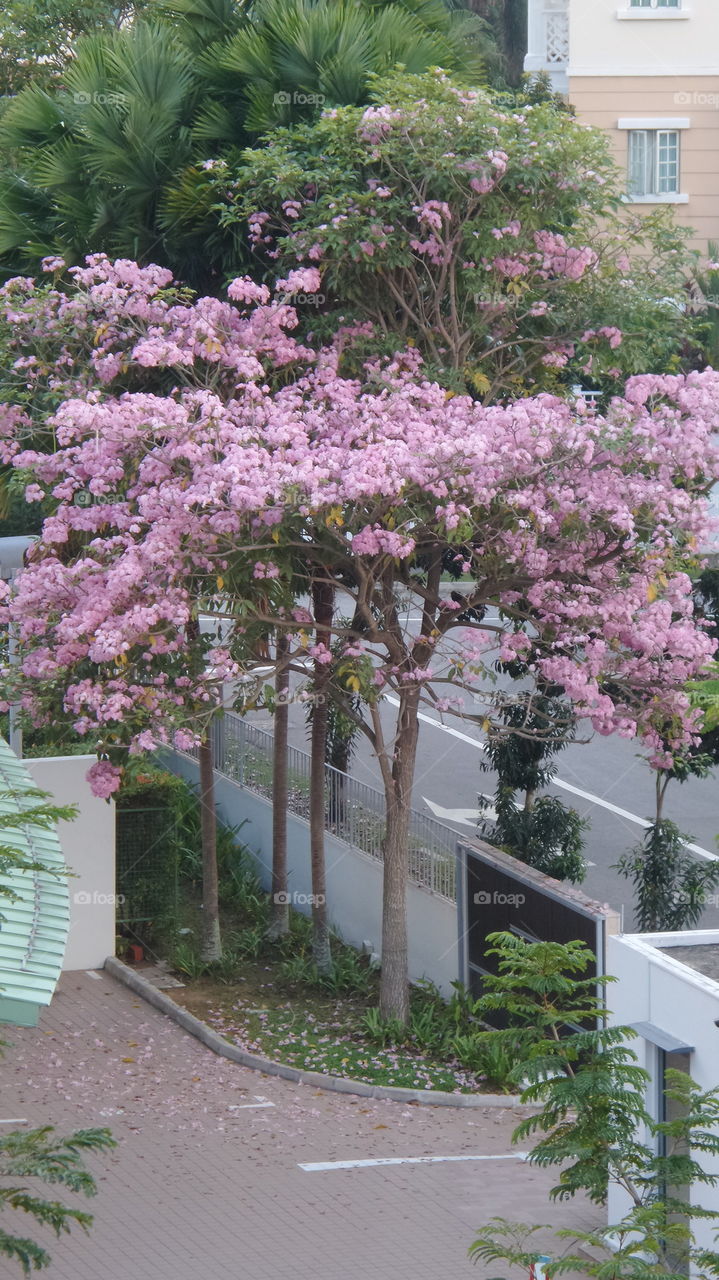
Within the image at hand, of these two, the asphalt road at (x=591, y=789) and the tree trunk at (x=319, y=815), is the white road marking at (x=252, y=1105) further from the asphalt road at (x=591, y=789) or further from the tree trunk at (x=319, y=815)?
the asphalt road at (x=591, y=789)

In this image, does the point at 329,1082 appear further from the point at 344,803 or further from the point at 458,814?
the point at 458,814

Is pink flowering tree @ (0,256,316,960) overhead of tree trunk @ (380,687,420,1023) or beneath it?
overhead

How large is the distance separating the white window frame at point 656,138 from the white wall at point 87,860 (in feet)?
63.5

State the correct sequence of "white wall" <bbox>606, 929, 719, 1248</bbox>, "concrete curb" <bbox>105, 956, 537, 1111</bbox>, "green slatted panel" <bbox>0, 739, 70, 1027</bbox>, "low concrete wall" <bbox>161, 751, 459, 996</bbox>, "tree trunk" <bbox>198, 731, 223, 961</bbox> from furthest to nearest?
"tree trunk" <bbox>198, 731, 223, 961</bbox>, "low concrete wall" <bbox>161, 751, 459, 996</bbox>, "concrete curb" <bbox>105, 956, 537, 1111</bbox>, "white wall" <bbox>606, 929, 719, 1248</bbox>, "green slatted panel" <bbox>0, 739, 70, 1027</bbox>

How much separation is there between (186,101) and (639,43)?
18.8m

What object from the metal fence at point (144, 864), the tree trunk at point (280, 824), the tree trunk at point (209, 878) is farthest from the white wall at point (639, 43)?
the metal fence at point (144, 864)

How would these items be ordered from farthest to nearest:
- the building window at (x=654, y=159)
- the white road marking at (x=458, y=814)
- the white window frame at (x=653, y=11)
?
the building window at (x=654, y=159), the white window frame at (x=653, y=11), the white road marking at (x=458, y=814)

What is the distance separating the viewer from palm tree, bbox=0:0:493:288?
14227mm

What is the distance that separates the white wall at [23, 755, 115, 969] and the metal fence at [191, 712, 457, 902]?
8.13ft

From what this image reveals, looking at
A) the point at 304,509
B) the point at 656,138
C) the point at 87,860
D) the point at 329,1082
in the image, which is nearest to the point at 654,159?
the point at 656,138

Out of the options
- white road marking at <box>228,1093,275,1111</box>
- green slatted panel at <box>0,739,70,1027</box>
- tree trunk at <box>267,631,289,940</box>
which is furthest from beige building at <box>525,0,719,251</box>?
green slatted panel at <box>0,739,70,1027</box>

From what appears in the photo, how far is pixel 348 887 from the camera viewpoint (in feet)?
57.2

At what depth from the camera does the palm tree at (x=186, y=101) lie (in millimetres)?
14227

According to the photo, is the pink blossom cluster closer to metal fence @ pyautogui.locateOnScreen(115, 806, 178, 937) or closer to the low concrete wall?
the low concrete wall
